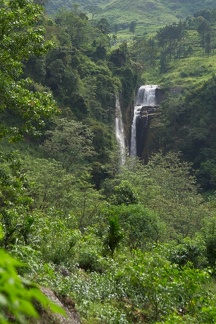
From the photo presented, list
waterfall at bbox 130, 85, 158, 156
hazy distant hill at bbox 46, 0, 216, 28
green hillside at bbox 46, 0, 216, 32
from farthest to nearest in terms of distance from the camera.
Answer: hazy distant hill at bbox 46, 0, 216, 28 < green hillside at bbox 46, 0, 216, 32 < waterfall at bbox 130, 85, 158, 156

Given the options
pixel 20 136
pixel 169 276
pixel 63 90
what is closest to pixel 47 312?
pixel 169 276

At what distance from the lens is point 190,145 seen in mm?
49844

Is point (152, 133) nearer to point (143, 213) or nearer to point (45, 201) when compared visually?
point (45, 201)

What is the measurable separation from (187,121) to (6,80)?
45.6 meters

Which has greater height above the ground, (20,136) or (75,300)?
(20,136)

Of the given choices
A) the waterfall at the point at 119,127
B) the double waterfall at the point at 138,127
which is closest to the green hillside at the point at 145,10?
the double waterfall at the point at 138,127

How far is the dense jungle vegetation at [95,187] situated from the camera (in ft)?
20.8

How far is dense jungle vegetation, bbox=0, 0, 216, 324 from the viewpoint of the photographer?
6.34 meters

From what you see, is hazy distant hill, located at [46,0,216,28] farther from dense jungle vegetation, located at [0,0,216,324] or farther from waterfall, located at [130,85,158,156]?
waterfall, located at [130,85,158,156]

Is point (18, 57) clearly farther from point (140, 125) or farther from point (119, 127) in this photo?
point (140, 125)

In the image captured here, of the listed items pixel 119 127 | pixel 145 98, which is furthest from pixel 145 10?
pixel 119 127

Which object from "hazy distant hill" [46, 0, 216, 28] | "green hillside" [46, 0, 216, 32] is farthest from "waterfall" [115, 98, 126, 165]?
"hazy distant hill" [46, 0, 216, 28]

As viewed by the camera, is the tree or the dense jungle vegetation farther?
the tree

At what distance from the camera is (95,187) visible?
34.2 m
